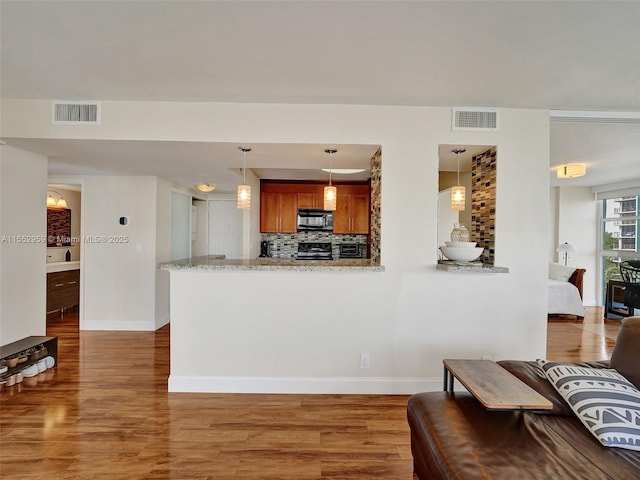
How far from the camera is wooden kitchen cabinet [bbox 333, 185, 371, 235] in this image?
19.2 feet

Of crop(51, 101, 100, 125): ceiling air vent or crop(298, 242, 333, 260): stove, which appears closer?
crop(51, 101, 100, 125): ceiling air vent

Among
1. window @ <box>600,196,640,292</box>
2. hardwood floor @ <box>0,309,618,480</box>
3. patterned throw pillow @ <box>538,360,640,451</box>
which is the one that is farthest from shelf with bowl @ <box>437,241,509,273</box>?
window @ <box>600,196,640,292</box>

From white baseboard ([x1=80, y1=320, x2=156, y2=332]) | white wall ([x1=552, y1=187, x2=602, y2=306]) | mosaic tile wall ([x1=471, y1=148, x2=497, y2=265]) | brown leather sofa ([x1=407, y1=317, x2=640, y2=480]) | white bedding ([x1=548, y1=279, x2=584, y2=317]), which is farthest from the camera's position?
white wall ([x1=552, y1=187, x2=602, y2=306])

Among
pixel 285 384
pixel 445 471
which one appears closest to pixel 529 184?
pixel 445 471

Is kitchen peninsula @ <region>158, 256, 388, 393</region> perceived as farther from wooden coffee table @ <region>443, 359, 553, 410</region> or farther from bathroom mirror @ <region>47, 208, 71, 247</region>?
bathroom mirror @ <region>47, 208, 71, 247</region>

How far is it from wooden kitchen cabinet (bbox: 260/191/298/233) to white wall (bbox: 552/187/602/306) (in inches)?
217

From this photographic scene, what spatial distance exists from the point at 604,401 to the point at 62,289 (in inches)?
261

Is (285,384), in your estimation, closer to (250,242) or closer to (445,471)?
(445,471)

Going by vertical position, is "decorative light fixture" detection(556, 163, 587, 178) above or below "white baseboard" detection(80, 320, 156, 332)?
above

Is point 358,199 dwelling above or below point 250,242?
above

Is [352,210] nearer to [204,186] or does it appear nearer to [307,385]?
[204,186]

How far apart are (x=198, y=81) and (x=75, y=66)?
762 mm

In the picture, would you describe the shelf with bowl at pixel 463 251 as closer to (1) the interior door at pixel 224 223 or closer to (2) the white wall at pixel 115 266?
(2) the white wall at pixel 115 266

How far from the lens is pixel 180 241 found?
5.46 meters
